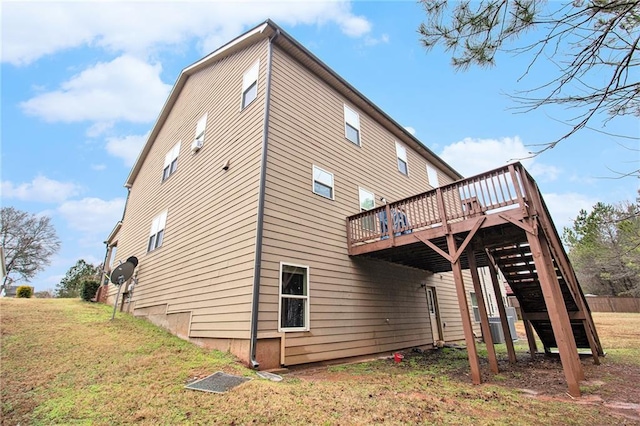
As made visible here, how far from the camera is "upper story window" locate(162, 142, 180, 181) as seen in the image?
1168 cm

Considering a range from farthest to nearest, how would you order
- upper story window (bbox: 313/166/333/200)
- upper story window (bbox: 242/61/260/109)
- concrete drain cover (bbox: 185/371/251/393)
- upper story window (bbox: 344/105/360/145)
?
upper story window (bbox: 344/105/360/145) < upper story window (bbox: 242/61/260/109) < upper story window (bbox: 313/166/333/200) < concrete drain cover (bbox: 185/371/251/393)

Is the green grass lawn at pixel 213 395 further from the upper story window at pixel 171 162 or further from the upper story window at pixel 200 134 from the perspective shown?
the upper story window at pixel 171 162

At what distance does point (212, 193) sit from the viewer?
8602 millimetres

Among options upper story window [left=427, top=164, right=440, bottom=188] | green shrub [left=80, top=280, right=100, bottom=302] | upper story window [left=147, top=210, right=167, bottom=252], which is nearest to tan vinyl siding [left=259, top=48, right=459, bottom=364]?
upper story window [left=427, top=164, right=440, bottom=188]

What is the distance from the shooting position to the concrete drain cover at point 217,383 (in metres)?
4.27

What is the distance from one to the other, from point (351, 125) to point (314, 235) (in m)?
4.79

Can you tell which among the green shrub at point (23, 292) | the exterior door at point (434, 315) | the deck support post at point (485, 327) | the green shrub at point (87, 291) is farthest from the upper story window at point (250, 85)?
the green shrub at point (23, 292)

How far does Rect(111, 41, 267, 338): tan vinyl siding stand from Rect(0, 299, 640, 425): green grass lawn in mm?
1284

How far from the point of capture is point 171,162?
11969mm

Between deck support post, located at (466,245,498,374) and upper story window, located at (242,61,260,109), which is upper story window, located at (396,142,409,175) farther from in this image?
upper story window, located at (242,61,260,109)

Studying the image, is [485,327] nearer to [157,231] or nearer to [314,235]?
[314,235]

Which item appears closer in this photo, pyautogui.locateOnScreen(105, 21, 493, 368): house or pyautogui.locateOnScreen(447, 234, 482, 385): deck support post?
pyautogui.locateOnScreen(447, 234, 482, 385): deck support post

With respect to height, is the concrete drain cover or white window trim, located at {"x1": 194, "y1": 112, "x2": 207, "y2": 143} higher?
white window trim, located at {"x1": 194, "y1": 112, "x2": 207, "y2": 143}

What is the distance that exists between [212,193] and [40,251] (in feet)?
98.5
